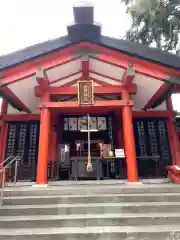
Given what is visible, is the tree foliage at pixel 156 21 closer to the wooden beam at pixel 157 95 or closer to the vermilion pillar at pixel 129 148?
the wooden beam at pixel 157 95

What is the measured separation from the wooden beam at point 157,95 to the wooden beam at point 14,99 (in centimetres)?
513

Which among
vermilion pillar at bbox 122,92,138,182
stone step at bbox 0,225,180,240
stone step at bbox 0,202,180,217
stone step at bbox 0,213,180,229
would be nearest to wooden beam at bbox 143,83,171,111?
vermilion pillar at bbox 122,92,138,182

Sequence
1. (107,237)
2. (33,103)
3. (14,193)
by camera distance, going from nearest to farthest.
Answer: (107,237), (14,193), (33,103)

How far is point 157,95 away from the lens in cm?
765

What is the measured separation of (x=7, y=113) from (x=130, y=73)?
5799 millimetres

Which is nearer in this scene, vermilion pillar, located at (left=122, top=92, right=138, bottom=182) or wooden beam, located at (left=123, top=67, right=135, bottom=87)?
vermilion pillar, located at (left=122, top=92, right=138, bottom=182)

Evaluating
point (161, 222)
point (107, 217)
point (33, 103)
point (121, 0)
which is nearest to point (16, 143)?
point (33, 103)

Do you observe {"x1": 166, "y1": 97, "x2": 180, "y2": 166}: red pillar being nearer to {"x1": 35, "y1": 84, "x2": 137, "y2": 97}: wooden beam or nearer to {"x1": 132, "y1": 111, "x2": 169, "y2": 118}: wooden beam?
{"x1": 132, "y1": 111, "x2": 169, "y2": 118}: wooden beam

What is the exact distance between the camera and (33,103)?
8.44 m

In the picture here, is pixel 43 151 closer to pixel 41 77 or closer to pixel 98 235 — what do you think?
pixel 41 77

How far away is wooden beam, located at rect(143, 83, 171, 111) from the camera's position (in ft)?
22.7

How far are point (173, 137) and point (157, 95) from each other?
227 cm

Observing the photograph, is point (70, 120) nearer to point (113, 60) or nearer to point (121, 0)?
point (113, 60)

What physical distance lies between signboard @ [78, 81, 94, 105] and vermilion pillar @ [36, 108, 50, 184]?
1.18m
